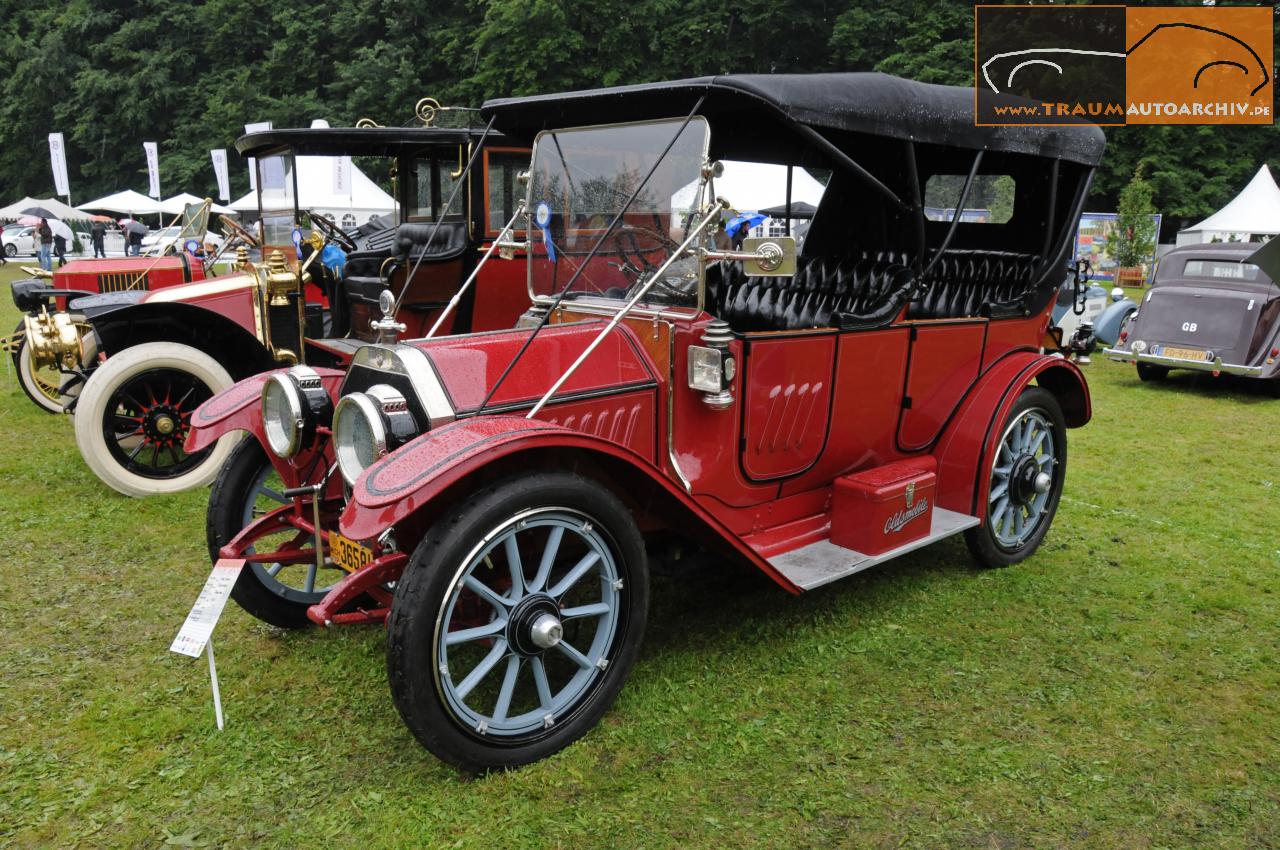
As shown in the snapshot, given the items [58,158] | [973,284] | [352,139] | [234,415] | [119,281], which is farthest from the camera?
[58,158]

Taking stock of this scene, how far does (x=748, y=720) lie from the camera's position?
304 centimetres

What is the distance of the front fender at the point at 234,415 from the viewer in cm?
328

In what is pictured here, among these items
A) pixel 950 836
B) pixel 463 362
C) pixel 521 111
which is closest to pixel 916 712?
pixel 950 836

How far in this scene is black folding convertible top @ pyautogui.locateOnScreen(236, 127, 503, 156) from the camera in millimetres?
6480

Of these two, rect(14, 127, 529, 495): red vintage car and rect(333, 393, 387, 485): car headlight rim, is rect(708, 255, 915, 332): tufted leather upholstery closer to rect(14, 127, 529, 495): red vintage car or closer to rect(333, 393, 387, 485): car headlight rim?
rect(333, 393, 387, 485): car headlight rim

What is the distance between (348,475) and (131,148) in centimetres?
4499

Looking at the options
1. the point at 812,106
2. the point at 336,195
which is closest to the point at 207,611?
the point at 812,106

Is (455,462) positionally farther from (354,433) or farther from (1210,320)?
(1210,320)

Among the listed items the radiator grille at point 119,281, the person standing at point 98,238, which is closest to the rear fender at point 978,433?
the radiator grille at point 119,281

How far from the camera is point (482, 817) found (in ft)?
8.27

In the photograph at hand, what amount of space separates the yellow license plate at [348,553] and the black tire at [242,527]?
0.59 m

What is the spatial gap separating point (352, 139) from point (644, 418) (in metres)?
4.58

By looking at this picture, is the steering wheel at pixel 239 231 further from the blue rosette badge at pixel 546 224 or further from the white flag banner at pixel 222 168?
the white flag banner at pixel 222 168
